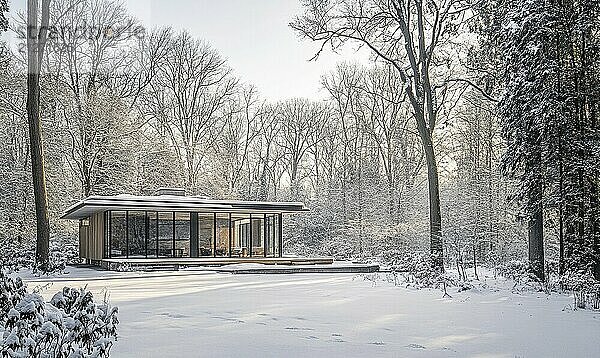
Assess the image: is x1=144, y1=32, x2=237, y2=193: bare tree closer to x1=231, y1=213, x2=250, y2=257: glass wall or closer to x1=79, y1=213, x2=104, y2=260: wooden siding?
x1=231, y1=213, x2=250, y2=257: glass wall

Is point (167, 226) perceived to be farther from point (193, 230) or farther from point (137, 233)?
point (137, 233)

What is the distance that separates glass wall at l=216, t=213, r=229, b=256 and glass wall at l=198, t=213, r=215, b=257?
0.28 metres

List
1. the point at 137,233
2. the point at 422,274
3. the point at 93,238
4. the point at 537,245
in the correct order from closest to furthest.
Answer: the point at 422,274 → the point at 537,245 → the point at 137,233 → the point at 93,238

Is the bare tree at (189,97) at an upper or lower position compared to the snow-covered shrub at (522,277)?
upper

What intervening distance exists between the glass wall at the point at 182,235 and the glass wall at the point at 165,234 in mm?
205

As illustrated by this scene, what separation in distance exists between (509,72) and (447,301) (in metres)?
4.95

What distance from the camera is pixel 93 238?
75.9ft

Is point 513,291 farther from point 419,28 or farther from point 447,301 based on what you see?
point 419,28

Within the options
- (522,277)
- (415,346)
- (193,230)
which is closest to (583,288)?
(522,277)

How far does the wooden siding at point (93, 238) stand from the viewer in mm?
21781

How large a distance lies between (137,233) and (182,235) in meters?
1.59

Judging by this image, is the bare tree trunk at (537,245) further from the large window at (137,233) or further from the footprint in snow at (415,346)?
the large window at (137,233)

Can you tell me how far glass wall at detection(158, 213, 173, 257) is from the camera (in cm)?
2191

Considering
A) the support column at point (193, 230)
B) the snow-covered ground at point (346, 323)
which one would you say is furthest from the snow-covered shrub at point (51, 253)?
the snow-covered ground at point (346, 323)
